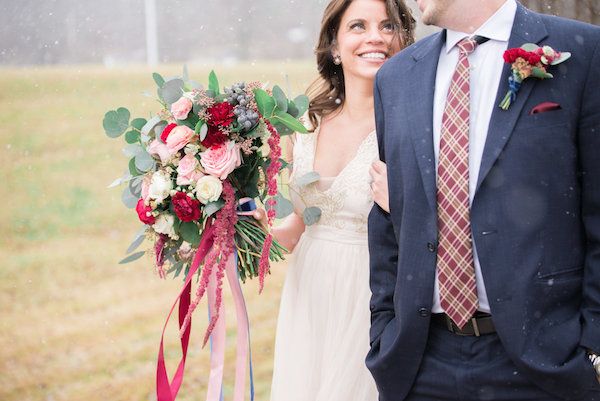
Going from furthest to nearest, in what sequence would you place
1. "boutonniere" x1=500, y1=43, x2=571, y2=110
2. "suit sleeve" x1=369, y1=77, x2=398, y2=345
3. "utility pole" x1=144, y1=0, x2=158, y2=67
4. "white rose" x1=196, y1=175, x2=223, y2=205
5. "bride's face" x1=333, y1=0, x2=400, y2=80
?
"utility pole" x1=144, y1=0, x2=158, y2=67, "bride's face" x1=333, y1=0, x2=400, y2=80, "white rose" x1=196, y1=175, x2=223, y2=205, "suit sleeve" x1=369, y1=77, x2=398, y2=345, "boutonniere" x1=500, y1=43, x2=571, y2=110

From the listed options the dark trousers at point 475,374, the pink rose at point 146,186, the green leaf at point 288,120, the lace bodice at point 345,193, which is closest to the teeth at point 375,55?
the lace bodice at point 345,193

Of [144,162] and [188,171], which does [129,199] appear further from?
[188,171]

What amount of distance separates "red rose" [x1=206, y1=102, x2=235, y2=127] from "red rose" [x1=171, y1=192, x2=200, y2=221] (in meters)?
0.26

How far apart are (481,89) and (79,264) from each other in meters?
8.14

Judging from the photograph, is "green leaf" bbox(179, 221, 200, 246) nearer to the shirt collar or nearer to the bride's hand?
the bride's hand

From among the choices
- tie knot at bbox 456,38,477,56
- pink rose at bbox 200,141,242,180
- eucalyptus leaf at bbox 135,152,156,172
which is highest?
tie knot at bbox 456,38,477,56

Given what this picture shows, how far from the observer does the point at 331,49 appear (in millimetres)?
3527

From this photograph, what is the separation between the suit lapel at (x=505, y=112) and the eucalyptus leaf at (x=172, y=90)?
3.60 ft

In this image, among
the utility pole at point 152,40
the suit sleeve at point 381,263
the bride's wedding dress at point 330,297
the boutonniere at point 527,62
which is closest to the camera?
the boutonniere at point 527,62

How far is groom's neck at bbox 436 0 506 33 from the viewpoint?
7.63 feet

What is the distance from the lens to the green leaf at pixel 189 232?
9.21ft

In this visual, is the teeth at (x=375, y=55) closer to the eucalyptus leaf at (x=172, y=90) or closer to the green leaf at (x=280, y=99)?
the green leaf at (x=280, y=99)

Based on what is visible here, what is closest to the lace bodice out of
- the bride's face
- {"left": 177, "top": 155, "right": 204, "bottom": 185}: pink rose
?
the bride's face

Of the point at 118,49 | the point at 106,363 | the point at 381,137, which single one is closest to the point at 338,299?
the point at 381,137
